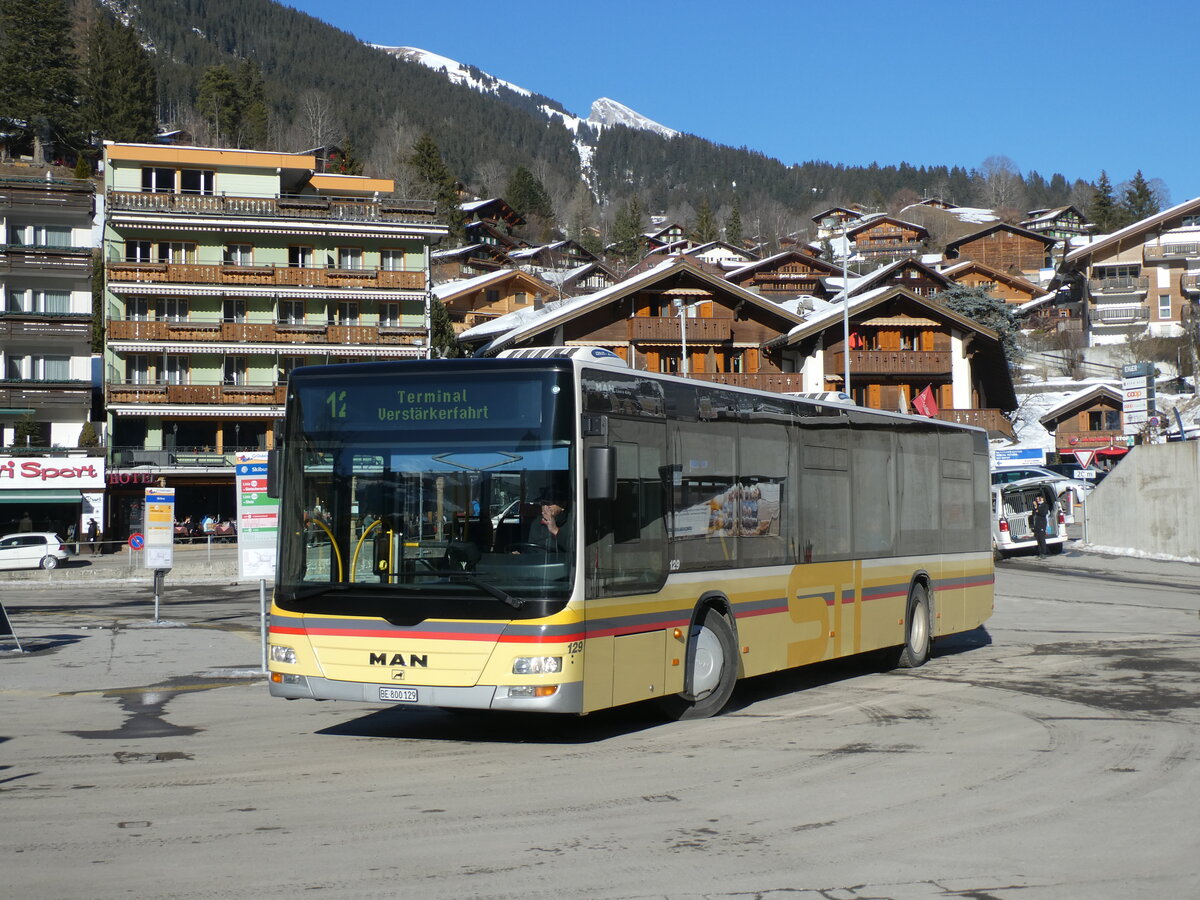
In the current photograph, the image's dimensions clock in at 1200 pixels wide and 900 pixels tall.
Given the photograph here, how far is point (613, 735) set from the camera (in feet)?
37.0

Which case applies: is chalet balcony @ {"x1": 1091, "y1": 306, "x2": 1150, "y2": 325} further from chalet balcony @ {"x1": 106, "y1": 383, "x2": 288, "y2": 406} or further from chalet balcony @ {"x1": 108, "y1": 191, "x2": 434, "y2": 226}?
chalet balcony @ {"x1": 106, "y1": 383, "x2": 288, "y2": 406}

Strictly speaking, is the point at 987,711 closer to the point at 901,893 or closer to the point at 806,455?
the point at 806,455

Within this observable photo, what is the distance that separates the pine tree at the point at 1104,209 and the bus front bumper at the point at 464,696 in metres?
161

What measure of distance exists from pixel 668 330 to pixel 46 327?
1119 inches

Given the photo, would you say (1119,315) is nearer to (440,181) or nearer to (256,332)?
(440,181)

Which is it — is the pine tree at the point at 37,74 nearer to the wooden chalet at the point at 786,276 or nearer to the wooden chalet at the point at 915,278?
the wooden chalet at the point at 786,276

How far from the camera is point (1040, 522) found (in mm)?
40281

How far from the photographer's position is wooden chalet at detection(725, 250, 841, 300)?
10162 cm

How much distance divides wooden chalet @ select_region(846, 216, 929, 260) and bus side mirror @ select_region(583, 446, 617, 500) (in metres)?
156

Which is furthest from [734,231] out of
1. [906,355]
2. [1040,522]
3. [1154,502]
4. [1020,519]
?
[1154,502]

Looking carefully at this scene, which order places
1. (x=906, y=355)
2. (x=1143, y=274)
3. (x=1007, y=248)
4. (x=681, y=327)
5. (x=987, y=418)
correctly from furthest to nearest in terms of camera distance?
1. (x=1007, y=248)
2. (x=1143, y=274)
3. (x=987, y=418)
4. (x=906, y=355)
5. (x=681, y=327)

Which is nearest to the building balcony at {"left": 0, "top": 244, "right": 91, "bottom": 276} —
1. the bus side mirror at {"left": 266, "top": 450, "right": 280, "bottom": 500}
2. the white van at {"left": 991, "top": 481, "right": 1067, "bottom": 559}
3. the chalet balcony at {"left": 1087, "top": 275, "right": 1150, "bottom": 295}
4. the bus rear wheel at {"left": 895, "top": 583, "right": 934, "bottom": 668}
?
the white van at {"left": 991, "top": 481, "right": 1067, "bottom": 559}

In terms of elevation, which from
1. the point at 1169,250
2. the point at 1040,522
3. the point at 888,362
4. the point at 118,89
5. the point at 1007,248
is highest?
the point at 118,89

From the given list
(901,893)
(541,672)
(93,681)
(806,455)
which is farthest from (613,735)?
(93,681)
